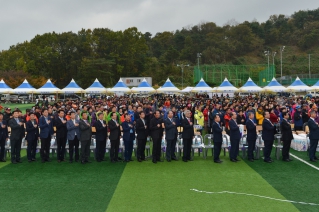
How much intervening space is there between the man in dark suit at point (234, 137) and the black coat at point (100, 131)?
13.7ft

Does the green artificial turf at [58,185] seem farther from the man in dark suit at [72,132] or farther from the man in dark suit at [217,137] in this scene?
the man in dark suit at [217,137]

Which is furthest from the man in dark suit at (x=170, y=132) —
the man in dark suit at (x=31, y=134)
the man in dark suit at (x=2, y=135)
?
the man in dark suit at (x=2, y=135)

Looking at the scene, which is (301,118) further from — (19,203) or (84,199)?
(19,203)

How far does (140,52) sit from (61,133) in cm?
6057

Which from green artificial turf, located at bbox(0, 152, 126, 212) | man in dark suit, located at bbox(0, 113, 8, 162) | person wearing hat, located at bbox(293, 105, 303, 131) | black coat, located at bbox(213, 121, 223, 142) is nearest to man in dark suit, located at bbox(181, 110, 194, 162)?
black coat, located at bbox(213, 121, 223, 142)

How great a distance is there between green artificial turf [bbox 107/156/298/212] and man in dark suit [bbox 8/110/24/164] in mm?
3803

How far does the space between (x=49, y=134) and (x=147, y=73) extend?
61.4m

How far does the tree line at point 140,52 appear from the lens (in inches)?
2680

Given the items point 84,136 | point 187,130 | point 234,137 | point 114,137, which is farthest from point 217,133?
Answer: point 84,136

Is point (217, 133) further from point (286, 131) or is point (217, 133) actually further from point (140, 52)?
point (140, 52)

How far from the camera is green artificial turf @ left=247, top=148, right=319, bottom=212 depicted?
25.4 feet

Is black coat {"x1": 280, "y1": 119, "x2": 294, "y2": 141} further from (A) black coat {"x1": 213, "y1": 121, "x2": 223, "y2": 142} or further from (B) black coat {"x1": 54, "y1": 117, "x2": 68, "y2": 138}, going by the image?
(B) black coat {"x1": 54, "y1": 117, "x2": 68, "y2": 138}

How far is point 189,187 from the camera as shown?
8578 millimetres

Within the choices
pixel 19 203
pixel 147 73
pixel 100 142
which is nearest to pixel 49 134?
pixel 100 142
